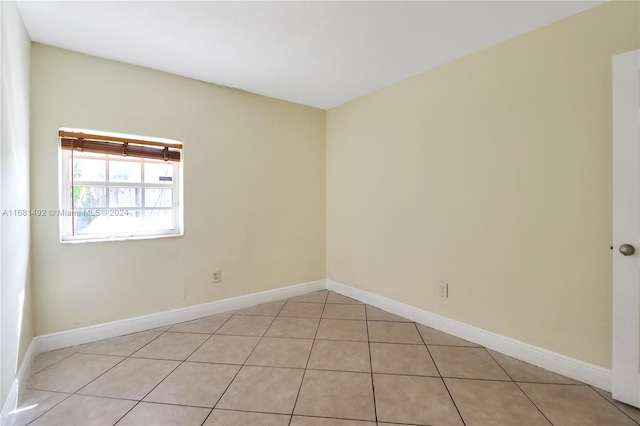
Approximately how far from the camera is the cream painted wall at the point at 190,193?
208cm

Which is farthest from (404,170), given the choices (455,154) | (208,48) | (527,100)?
(208,48)

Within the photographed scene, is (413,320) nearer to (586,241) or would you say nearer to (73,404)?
(586,241)

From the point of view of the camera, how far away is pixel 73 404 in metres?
1.54

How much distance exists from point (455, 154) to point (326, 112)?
1830 millimetres

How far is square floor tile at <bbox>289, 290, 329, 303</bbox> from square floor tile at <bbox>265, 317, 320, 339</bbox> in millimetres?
502

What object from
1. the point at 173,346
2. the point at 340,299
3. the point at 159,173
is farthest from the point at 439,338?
the point at 159,173

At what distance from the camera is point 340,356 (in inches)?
79.7

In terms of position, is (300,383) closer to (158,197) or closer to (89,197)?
(158,197)

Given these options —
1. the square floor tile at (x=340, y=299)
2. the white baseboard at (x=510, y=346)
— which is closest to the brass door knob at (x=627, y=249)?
the white baseboard at (x=510, y=346)

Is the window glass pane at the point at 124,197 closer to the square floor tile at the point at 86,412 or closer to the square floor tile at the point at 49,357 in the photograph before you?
the square floor tile at the point at 49,357

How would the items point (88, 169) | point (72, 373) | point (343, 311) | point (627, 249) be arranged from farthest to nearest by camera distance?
point (343, 311) → point (88, 169) → point (72, 373) → point (627, 249)

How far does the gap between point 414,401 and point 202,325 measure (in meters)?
1.87

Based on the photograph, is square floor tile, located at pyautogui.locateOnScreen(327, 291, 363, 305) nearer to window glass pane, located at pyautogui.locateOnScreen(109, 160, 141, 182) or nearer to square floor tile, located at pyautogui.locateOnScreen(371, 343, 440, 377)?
square floor tile, located at pyautogui.locateOnScreen(371, 343, 440, 377)

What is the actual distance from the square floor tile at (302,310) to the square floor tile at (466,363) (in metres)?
1.14
